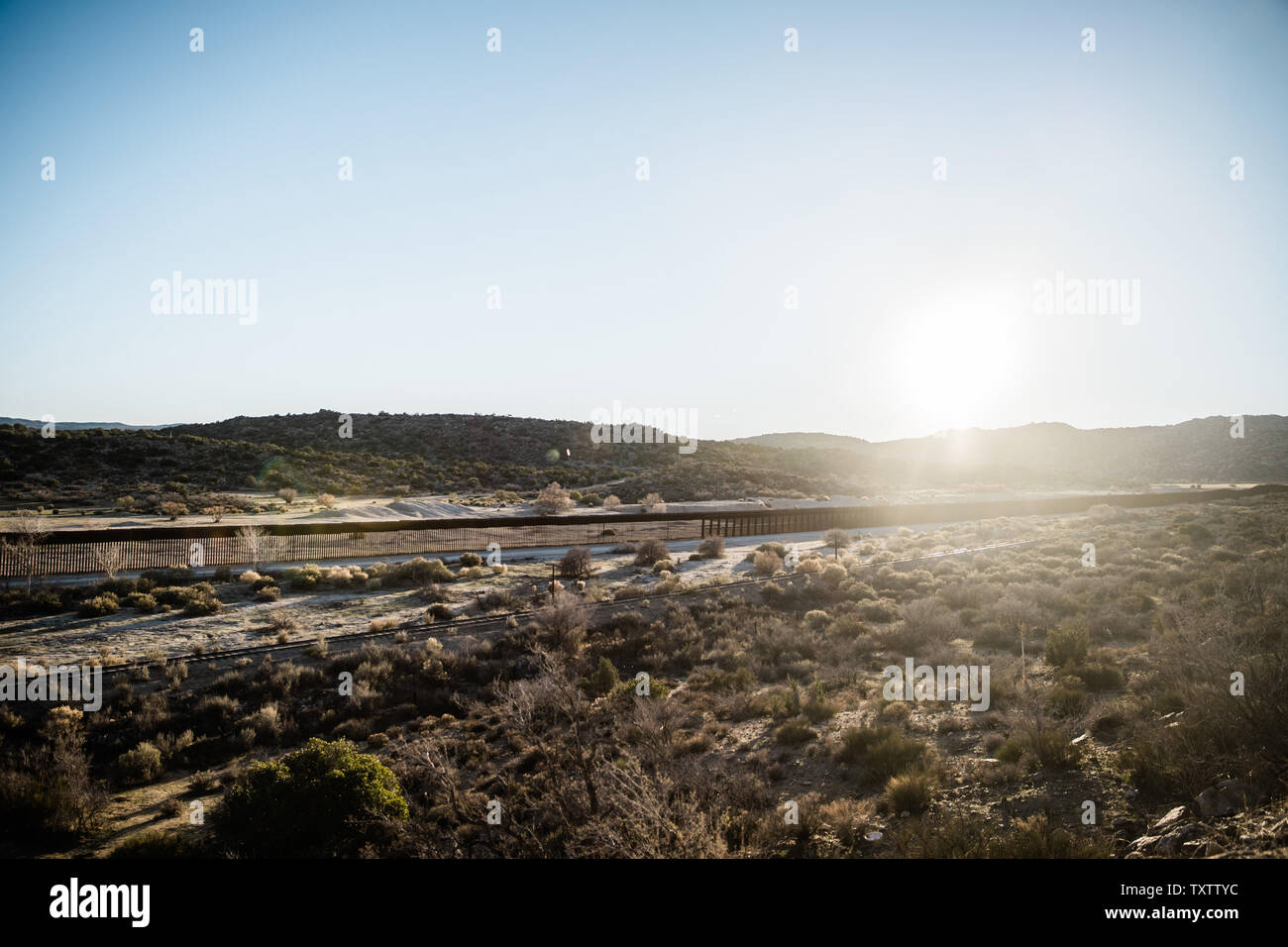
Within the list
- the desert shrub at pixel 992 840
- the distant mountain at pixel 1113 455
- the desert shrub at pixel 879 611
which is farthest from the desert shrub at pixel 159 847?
the distant mountain at pixel 1113 455

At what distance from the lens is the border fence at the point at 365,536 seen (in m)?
22.7

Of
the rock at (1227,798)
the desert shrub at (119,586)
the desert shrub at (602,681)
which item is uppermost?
the rock at (1227,798)

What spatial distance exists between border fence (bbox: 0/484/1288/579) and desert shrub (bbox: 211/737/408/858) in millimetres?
20079

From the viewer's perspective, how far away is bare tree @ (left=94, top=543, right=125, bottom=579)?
74.1 feet

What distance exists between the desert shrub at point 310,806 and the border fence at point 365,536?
20079 mm

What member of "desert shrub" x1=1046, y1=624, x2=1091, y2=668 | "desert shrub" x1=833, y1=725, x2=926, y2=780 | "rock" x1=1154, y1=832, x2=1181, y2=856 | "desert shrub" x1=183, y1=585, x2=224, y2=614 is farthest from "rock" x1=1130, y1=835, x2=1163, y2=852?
"desert shrub" x1=183, y1=585, x2=224, y2=614

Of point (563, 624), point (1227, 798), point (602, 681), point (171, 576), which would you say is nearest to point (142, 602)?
point (171, 576)

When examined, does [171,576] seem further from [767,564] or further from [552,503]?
[552,503]

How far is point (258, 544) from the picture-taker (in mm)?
26266

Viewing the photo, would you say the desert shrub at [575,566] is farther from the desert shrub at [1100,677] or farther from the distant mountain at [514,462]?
the distant mountain at [514,462]

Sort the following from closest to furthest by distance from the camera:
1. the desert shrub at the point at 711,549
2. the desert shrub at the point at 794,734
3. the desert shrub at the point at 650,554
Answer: the desert shrub at the point at 794,734 < the desert shrub at the point at 650,554 < the desert shrub at the point at 711,549

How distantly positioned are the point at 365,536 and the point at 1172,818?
30461mm

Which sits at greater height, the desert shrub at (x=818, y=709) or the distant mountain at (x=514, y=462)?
the distant mountain at (x=514, y=462)
